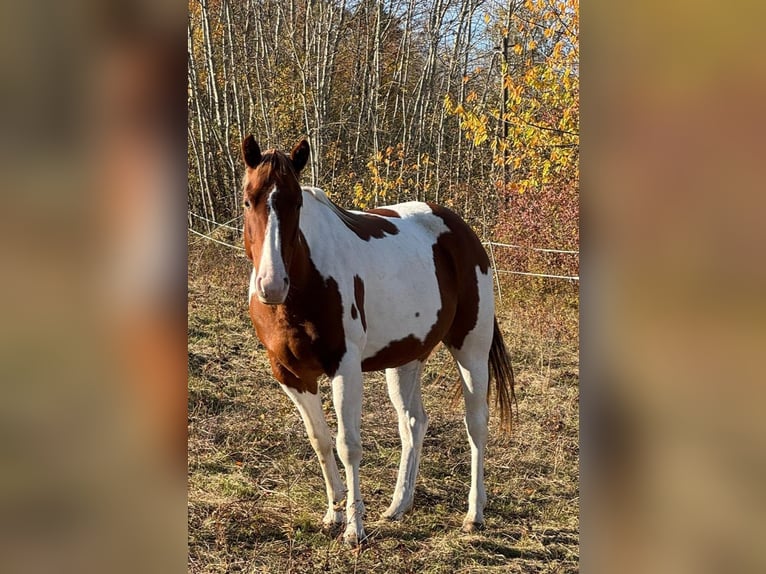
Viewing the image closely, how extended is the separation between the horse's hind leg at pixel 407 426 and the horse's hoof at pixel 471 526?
33 centimetres

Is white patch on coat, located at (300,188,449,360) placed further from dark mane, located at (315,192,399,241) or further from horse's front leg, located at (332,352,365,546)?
horse's front leg, located at (332,352,365,546)

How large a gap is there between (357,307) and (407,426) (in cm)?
98

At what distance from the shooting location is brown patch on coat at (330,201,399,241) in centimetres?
310

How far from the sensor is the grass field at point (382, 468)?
9.95ft

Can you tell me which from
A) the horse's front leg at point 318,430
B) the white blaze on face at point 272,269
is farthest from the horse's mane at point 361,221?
the horse's front leg at point 318,430

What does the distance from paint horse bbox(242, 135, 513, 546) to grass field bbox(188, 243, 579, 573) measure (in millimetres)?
189

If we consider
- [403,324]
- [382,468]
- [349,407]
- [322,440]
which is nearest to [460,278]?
[403,324]
